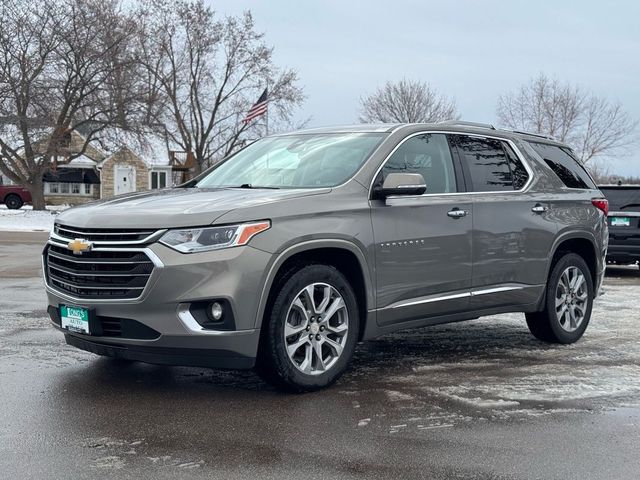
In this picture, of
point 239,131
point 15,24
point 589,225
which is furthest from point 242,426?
point 239,131

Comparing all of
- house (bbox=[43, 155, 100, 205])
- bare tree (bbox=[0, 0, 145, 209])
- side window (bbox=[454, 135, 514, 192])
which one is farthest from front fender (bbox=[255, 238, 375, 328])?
house (bbox=[43, 155, 100, 205])

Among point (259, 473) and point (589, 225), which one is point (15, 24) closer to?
point (589, 225)

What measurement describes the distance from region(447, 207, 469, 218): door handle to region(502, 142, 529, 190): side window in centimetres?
94

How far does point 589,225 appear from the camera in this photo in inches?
296

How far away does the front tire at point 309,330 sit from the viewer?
507 cm

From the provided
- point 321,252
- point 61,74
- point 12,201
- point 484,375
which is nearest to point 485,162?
point 484,375

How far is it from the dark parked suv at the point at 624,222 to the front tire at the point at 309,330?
9620mm

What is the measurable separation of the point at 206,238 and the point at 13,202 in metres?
44.1

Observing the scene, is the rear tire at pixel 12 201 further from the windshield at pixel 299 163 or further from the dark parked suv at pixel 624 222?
the windshield at pixel 299 163

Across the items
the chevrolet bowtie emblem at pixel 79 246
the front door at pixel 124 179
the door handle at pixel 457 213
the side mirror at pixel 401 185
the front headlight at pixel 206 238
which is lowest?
the chevrolet bowtie emblem at pixel 79 246

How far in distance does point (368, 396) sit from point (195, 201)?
1724 mm

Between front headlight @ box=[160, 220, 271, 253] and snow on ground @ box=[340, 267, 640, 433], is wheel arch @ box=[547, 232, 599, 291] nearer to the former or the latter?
snow on ground @ box=[340, 267, 640, 433]

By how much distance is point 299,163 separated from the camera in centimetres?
612

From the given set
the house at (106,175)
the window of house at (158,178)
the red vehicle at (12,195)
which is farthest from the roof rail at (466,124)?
the window of house at (158,178)
